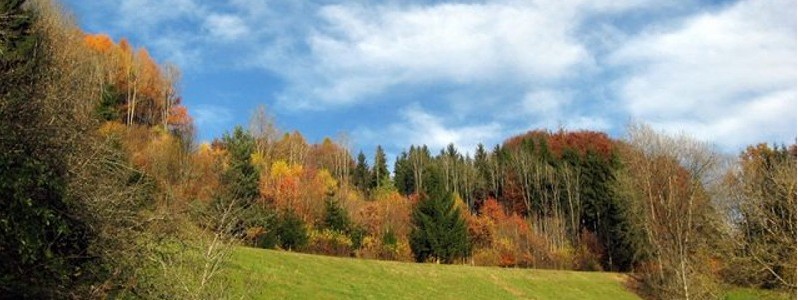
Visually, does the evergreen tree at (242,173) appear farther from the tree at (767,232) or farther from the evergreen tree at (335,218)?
the tree at (767,232)

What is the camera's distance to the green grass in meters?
23.1

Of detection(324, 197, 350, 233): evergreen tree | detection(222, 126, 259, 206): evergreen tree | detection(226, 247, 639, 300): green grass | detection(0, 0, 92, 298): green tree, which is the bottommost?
detection(226, 247, 639, 300): green grass

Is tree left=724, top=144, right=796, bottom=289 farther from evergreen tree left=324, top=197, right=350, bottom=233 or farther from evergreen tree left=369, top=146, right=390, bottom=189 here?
evergreen tree left=369, top=146, right=390, bottom=189

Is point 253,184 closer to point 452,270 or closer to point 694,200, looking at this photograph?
point 452,270

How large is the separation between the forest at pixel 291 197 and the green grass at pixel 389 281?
80.4 inches

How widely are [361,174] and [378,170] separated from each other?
2.16 metres

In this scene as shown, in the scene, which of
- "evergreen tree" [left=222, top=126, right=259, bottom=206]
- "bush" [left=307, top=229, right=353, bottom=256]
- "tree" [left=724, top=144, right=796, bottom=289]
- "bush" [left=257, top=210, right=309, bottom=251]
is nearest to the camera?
"tree" [left=724, top=144, right=796, bottom=289]

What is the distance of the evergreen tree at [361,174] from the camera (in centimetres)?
7344

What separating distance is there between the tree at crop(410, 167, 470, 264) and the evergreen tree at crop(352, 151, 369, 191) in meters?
26.2

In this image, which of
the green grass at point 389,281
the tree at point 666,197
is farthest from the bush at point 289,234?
the tree at point 666,197

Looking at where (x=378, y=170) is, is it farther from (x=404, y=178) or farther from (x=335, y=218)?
(x=335, y=218)

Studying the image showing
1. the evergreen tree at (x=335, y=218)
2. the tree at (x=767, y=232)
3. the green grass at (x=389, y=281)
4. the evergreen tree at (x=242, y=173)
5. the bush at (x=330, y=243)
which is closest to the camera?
the tree at (x=767, y=232)

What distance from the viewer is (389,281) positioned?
29.4 metres

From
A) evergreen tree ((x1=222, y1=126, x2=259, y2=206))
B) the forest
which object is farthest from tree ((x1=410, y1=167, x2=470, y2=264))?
evergreen tree ((x1=222, y1=126, x2=259, y2=206))
